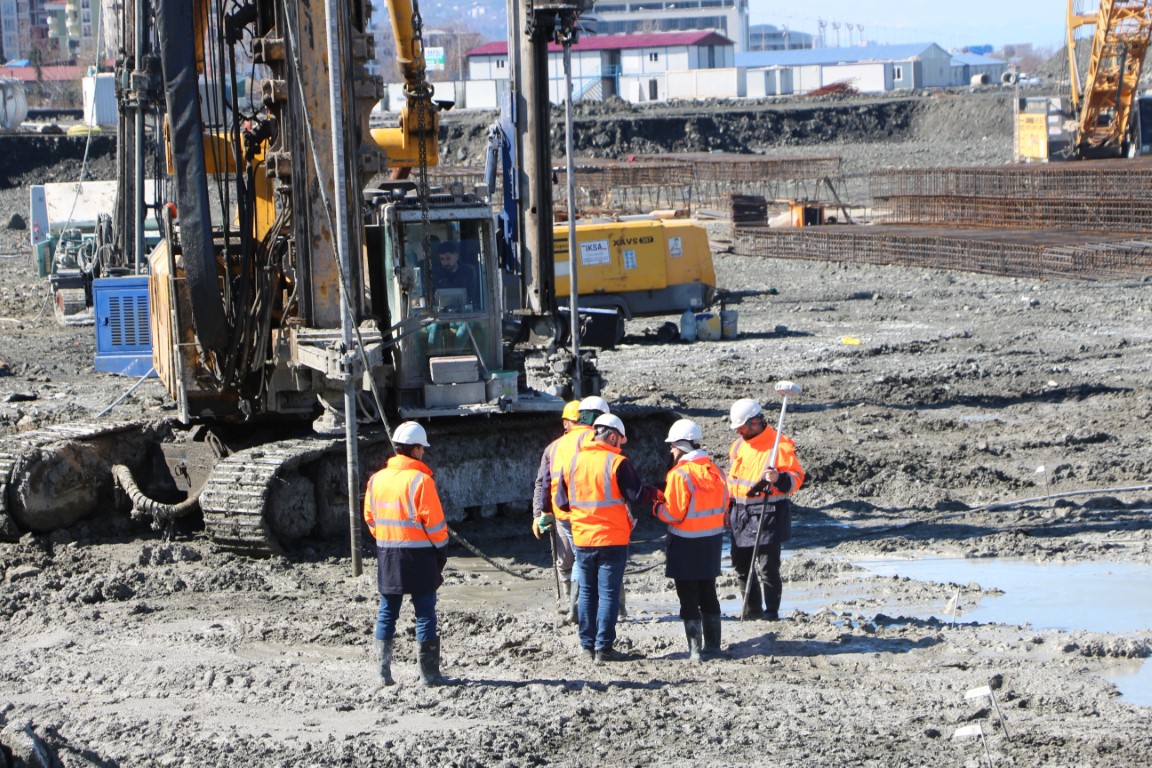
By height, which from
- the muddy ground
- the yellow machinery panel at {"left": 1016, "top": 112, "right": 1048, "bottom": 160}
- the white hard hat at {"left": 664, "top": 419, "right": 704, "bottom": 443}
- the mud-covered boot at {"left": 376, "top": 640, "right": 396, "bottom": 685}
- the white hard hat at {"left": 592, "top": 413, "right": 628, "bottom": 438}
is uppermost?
the yellow machinery panel at {"left": 1016, "top": 112, "right": 1048, "bottom": 160}

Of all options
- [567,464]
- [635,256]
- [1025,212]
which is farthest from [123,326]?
[1025,212]

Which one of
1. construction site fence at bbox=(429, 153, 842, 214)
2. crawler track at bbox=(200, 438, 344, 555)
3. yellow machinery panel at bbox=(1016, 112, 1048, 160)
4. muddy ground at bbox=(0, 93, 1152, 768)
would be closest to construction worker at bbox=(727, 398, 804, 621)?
muddy ground at bbox=(0, 93, 1152, 768)

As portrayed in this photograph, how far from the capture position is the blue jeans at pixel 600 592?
9031mm

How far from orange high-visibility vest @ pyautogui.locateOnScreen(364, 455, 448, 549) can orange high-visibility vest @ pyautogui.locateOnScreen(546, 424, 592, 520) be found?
3.12ft

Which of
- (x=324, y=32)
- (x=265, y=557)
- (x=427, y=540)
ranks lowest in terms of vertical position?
(x=265, y=557)

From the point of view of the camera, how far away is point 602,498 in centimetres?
905

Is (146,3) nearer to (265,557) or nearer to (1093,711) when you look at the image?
(265,557)

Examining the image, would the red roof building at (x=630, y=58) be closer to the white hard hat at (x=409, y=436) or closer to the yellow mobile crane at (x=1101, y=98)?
the yellow mobile crane at (x=1101, y=98)

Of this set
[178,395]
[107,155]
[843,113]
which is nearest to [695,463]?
[178,395]

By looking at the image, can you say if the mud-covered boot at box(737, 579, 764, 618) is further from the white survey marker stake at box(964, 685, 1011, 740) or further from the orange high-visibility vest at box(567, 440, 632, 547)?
the white survey marker stake at box(964, 685, 1011, 740)

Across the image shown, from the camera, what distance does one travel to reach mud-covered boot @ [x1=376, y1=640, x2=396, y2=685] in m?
8.64

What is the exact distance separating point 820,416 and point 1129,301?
34.3 feet

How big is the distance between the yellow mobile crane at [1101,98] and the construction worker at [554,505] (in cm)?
4183

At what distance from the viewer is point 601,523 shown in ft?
29.8
